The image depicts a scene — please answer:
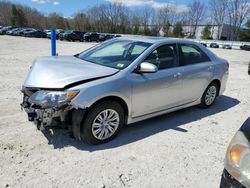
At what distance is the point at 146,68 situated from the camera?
12.4 ft

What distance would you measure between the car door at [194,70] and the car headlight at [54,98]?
89.7 inches

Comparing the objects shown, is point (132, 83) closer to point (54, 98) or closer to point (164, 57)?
point (164, 57)

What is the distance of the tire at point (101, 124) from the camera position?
3.40 m

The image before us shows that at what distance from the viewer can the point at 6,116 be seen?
4.44 m

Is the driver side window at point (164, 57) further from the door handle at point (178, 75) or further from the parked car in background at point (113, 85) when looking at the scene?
the door handle at point (178, 75)

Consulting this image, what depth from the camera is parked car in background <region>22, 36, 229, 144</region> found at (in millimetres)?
3277

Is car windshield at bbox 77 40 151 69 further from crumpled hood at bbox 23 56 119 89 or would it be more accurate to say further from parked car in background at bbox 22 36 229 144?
crumpled hood at bbox 23 56 119 89

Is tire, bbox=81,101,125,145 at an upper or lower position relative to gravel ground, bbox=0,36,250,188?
upper

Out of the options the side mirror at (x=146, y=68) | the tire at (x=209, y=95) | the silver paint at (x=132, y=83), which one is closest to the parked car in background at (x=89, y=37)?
the tire at (x=209, y=95)

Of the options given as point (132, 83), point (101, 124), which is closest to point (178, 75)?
point (132, 83)

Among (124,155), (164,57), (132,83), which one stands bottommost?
(124,155)

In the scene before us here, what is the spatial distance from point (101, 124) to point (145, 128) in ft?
3.43

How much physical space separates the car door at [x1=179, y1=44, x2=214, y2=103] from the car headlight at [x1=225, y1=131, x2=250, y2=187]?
8.28 ft

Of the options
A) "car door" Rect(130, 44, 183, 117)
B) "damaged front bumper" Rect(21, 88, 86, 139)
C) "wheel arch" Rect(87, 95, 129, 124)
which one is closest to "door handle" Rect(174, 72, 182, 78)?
"car door" Rect(130, 44, 183, 117)
